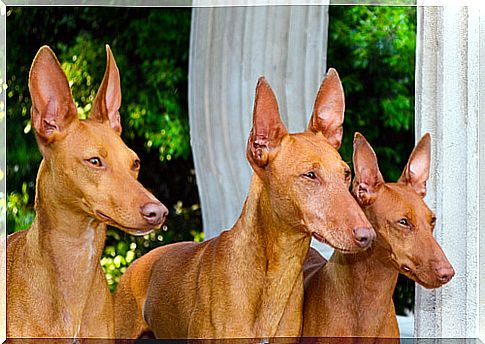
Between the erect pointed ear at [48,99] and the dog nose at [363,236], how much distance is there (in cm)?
61

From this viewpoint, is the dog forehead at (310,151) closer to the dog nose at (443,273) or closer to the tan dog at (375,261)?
the tan dog at (375,261)

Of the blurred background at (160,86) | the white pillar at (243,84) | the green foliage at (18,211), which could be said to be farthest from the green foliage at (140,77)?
the white pillar at (243,84)

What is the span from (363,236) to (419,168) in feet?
1.11

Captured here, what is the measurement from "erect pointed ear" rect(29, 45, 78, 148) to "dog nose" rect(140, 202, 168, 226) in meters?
0.23

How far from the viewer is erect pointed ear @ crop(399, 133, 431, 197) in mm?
2062

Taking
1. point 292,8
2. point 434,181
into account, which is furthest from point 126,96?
point 434,181

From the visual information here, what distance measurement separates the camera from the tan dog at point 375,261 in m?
1.97

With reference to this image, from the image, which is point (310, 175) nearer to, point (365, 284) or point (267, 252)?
point (267, 252)

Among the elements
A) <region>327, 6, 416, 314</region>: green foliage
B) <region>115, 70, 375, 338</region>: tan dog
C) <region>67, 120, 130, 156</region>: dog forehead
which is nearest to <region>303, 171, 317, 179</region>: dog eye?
<region>115, 70, 375, 338</region>: tan dog

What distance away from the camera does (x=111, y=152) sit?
1.87 m

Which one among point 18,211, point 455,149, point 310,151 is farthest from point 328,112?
point 18,211

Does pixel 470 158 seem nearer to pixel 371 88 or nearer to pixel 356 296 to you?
pixel 356 296

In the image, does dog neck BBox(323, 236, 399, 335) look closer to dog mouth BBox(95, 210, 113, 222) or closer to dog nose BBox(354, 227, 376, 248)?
dog nose BBox(354, 227, 376, 248)

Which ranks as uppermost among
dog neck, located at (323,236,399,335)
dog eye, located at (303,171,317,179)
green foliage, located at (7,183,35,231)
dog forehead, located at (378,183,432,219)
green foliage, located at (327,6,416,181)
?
green foliage, located at (327,6,416,181)
